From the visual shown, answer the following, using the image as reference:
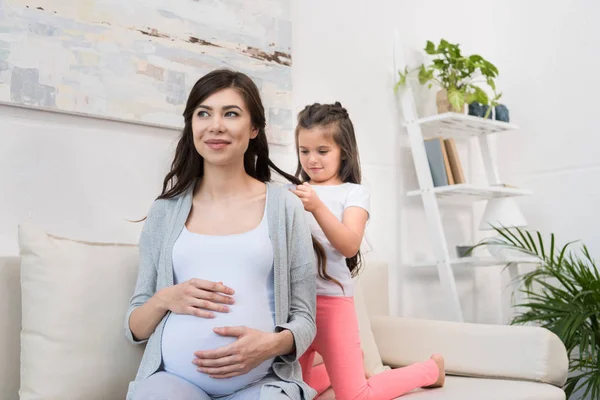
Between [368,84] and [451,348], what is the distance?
130 cm

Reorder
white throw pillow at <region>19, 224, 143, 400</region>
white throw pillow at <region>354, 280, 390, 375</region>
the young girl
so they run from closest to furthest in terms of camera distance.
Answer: white throw pillow at <region>19, 224, 143, 400</region>, the young girl, white throw pillow at <region>354, 280, 390, 375</region>

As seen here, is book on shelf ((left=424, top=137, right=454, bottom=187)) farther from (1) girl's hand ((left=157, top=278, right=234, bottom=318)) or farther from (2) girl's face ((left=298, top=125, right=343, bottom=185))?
(1) girl's hand ((left=157, top=278, right=234, bottom=318))

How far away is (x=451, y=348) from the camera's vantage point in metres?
2.27

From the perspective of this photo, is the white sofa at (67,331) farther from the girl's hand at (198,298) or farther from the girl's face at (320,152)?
the girl's face at (320,152)

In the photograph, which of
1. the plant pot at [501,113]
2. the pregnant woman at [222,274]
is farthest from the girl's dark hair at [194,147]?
the plant pot at [501,113]

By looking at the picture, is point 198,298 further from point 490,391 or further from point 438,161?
point 438,161

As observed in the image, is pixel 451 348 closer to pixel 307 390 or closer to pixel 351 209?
pixel 351 209

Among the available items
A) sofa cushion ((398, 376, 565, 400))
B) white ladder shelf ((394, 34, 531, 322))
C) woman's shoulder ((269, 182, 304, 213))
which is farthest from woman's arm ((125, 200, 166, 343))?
white ladder shelf ((394, 34, 531, 322))

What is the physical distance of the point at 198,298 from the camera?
151cm

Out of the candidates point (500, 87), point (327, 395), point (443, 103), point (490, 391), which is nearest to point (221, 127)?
point (327, 395)

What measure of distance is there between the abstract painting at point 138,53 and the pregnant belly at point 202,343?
88 centimetres

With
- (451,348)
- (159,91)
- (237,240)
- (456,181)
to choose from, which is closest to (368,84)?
(456,181)

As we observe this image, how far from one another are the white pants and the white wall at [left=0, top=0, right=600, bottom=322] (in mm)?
759

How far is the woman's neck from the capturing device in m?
1.71
